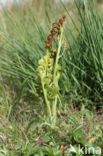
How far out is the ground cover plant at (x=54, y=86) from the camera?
A: 1.88 m

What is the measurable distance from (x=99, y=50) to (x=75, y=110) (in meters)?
0.45

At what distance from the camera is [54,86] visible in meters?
2.03

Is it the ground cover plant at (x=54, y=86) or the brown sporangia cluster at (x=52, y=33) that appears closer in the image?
the ground cover plant at (x=54, y=86)

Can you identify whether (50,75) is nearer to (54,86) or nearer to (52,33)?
(54,86)

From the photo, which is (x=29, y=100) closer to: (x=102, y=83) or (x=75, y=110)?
(x=75, y=110)

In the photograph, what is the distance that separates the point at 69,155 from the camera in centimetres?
172

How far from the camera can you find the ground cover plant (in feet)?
6.16

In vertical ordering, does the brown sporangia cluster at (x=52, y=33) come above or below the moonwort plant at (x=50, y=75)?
above

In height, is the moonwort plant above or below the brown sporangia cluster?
below

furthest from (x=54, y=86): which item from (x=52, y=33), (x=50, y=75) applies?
(x=52, y=33)

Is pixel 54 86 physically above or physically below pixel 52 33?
below

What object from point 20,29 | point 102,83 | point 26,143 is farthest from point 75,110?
point 20,29

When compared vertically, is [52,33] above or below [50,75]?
above

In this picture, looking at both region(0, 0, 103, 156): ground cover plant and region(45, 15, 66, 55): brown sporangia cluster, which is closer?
region(0, 0, 103, 156): ground cover plant
